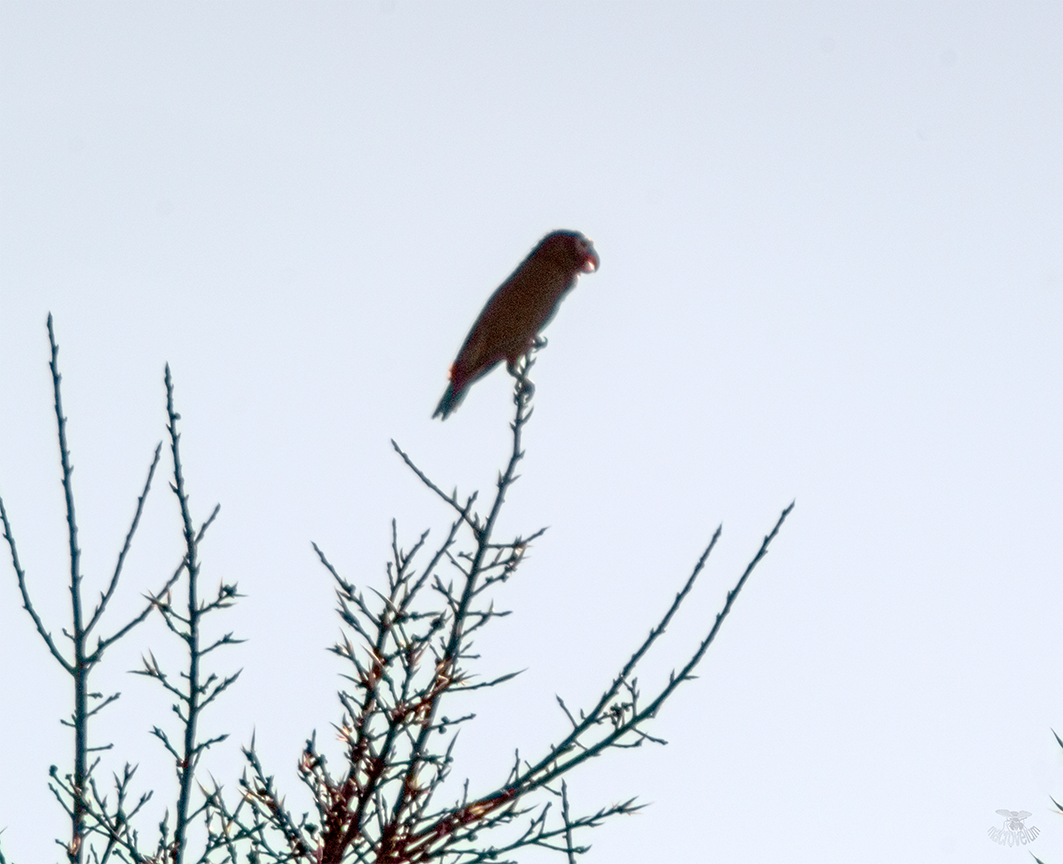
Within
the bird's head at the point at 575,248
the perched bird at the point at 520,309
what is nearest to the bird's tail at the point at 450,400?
the perched bird at the point at 520,309

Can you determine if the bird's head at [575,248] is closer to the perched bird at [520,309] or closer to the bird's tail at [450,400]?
the perched bird at [520,309]

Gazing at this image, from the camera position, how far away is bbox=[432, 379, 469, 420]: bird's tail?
219 inches

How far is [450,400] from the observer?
559 centimetres

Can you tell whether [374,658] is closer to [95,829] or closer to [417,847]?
[417,847]

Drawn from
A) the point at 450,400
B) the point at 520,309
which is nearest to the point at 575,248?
the point at 520,309

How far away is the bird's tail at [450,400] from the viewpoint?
556 centimetres

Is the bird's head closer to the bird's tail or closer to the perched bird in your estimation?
the perched bird

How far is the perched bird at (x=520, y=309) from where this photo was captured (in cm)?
534

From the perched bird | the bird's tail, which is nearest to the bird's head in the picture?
the perched bird

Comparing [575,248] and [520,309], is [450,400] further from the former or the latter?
[575,248]

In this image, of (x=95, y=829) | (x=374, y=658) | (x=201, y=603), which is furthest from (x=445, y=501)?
(x=95, y=829)

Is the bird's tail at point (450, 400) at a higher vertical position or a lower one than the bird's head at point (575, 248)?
lower

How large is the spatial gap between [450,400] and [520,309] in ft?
2.07

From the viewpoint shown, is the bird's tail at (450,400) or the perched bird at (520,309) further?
the bird's tail at (450,400)
